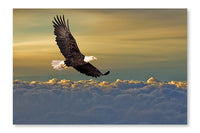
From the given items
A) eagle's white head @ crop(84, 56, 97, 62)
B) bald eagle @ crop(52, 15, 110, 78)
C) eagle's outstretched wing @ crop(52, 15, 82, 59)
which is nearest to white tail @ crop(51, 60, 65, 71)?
bald eagle @ crop(52, 15, 110, 78)

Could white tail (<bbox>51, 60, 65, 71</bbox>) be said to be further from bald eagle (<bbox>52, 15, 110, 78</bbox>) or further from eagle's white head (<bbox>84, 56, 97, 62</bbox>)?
eagle's white head (<bbox>84, 56, 97, 62</bbox>)

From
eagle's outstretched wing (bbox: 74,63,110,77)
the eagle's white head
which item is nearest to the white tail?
eagle's outstretched wing (bbox: 74,63,110,77)

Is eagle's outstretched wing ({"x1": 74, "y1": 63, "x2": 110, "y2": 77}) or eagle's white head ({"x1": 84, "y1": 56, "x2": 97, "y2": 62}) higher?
eagle's white head ({"x1": 84, "y1": 56, "x2": 97, "y2": 62})

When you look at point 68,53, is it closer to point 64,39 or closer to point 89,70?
point 64,39

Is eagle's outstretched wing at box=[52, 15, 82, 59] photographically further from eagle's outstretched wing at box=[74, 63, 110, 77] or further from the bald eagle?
eagle's outstretched wing at box=[74, 63, 110, 77]

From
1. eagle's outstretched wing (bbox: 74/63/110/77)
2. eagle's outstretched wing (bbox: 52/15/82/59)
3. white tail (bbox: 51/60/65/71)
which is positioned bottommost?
eagle's outstretched wing (bbox: 74/63/110/77)

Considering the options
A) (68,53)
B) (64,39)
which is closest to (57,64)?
(68,53)

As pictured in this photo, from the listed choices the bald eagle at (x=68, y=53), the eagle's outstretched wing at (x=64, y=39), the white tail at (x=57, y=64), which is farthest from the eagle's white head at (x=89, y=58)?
the white tail at (x=57, y=64)
